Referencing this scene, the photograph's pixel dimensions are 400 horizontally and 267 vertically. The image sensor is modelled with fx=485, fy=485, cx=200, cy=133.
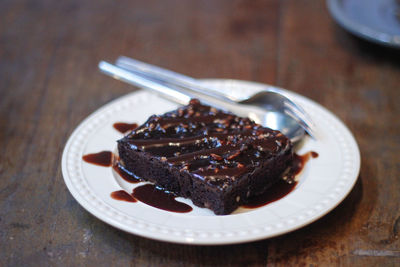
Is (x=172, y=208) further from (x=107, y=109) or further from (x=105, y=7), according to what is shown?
(x=105, y=7)

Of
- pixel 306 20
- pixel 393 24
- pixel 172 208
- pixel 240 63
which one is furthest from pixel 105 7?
pixel 172 208

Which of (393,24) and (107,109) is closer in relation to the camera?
(107,109)

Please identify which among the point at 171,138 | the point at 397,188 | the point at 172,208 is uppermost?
the point at 171,138

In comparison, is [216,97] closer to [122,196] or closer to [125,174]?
[125,174]

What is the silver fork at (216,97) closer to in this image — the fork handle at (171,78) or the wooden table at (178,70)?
the fork handle at (171,78)

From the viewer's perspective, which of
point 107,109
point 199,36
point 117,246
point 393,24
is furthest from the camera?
point 199,36

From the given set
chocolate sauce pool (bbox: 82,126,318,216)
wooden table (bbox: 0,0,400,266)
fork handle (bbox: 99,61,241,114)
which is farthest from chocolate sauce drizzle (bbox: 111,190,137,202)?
fork handle (bbox: 99,61,241,114)

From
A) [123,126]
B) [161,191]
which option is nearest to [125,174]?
[161,191]

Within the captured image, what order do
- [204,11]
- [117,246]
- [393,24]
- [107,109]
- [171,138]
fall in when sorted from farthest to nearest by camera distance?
[204,11] < [393,24] < [107,109] < [171,138] < [117,246]
